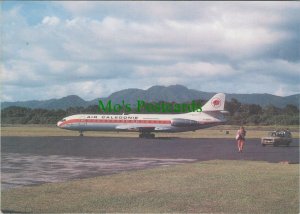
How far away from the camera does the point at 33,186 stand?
13.4 m

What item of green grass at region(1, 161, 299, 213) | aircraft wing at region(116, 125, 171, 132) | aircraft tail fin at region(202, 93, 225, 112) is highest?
aircraft tail fin at region(202, 93, 225, 112)

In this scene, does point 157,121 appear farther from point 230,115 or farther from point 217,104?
point 230,115

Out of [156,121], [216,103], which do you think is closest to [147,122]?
[156,121]

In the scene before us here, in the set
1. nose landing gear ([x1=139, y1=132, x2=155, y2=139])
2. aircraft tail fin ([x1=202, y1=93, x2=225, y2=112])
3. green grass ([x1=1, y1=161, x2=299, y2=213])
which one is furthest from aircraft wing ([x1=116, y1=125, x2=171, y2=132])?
green grass ([x1=1, y1=161, x2=299, y2=213])

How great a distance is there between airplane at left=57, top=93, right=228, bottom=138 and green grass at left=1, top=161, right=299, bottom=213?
39.2 meters

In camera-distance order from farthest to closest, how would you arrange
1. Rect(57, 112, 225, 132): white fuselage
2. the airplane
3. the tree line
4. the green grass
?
the tree line
Rect(57, 112, 225, 132): white fuselage
the airplane
the green grass

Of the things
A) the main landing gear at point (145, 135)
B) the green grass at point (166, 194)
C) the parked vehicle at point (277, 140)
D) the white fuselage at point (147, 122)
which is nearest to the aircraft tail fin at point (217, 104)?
the white fuselage at point (147, 122)

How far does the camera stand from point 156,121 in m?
58.1

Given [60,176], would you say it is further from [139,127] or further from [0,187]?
[139,127]

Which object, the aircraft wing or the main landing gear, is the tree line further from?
the main landing gear

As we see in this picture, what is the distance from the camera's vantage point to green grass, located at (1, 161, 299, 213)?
10.3 m

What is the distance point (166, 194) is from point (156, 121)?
1815 inches

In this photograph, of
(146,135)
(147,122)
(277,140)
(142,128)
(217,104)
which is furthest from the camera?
(147,122)

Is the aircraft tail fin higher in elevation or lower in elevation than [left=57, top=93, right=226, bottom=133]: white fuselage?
higher
